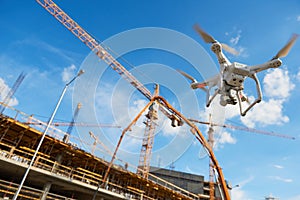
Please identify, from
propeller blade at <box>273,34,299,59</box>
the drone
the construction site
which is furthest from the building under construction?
propeller blade at <box>273,34,299,59</box>

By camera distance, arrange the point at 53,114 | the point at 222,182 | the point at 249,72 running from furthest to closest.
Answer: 1. the point at 53,114
2. the point at 222,182
3. the point at 249,72

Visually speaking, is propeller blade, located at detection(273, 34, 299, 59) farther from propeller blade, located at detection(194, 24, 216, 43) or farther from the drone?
propeller blade, located at detection(194, 24, 216, 43)

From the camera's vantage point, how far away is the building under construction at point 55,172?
19109 mm

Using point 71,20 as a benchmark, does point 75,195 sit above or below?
below

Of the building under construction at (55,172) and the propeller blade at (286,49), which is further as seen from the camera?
the building under construction at (55,172)

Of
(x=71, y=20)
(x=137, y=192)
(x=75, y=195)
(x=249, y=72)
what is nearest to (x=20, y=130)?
(x=75, y=195)

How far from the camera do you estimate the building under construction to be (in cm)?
1911

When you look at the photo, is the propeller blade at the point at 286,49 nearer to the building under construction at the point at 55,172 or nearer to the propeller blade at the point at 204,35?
the propeller blade at the point at 204,35

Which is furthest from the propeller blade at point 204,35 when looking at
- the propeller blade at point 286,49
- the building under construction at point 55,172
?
the building under construction at point 55,172

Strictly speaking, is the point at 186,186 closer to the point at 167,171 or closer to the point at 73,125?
the point at 167,171

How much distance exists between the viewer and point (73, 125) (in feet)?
154

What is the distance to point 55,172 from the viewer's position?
71.7ft

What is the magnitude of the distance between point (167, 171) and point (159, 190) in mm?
44352

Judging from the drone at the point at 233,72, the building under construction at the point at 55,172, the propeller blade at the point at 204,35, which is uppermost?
the propeller blade at the point at 204,35
